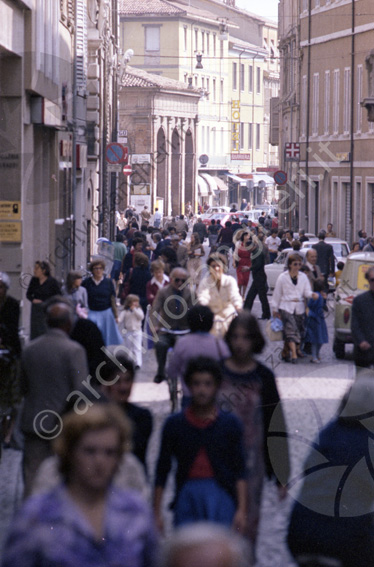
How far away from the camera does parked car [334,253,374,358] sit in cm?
1727

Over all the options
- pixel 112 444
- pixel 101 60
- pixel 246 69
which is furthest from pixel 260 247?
pixel 246 69

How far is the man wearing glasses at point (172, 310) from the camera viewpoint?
1346 cm

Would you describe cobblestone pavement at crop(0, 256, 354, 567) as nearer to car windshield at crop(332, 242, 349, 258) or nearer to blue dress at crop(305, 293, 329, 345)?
blue dress at crop(305, 293, 329, 345)

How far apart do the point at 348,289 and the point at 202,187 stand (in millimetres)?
80960

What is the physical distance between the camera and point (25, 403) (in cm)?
802

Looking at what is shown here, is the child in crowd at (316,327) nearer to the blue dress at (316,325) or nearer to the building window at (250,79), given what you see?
the blue dress at (316,325)

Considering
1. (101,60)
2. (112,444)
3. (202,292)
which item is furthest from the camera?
(101,60)

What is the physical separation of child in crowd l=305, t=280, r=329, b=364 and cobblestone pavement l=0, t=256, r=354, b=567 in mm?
235

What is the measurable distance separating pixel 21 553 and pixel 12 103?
15.6m

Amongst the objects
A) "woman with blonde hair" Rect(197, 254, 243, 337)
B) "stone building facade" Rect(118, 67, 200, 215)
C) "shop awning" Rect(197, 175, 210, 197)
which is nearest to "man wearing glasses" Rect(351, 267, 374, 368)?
"woman with blonde hair" Rect(197, 254, 243, 337)

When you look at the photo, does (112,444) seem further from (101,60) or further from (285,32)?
(285,32)

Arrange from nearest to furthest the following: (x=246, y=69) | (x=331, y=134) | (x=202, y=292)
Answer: (x=202, y=292) < (x=331, y=134) < (x=246, y=69)

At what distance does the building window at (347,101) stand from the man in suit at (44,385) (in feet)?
136

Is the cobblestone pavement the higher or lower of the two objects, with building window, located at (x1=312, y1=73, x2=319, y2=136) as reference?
lower
